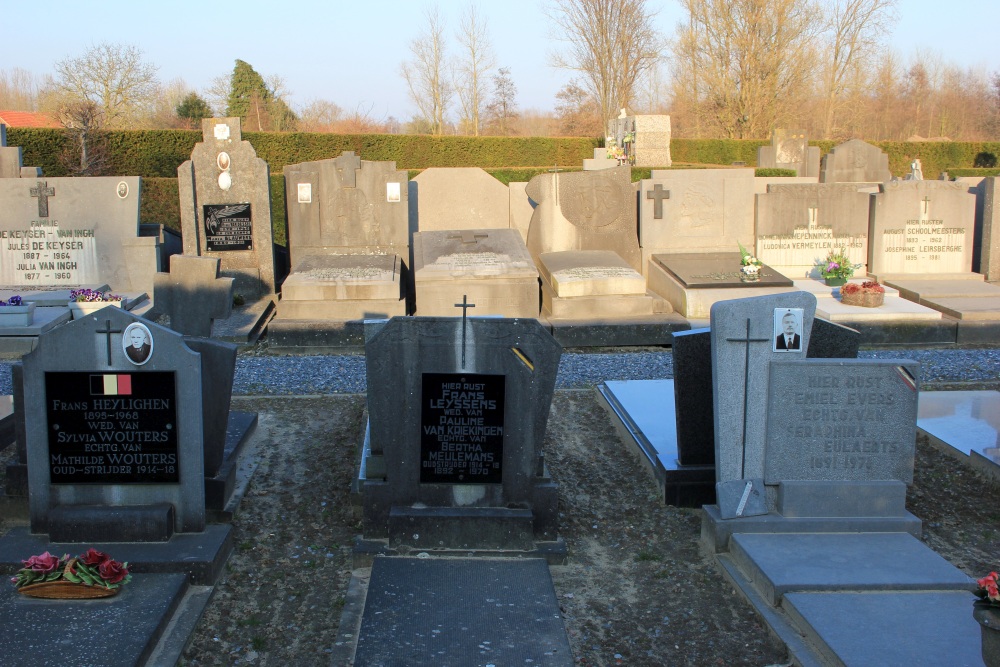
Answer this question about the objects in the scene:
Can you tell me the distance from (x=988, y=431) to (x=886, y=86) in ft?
178

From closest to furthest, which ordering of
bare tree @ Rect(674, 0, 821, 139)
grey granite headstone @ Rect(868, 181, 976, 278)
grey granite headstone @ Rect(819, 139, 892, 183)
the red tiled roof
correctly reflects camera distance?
grey granite headstone @ Rect(868, 181, 976, 278) → grey granite headstone @ Rect(819, 139, 892, 183) → the red tiled roof → bare tree @ Rect(674, 0, 821, 139)

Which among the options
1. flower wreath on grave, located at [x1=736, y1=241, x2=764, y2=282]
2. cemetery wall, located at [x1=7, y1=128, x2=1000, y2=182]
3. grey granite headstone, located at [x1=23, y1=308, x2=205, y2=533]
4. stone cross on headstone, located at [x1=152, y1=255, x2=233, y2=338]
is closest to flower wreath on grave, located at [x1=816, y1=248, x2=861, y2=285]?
flower wreath on grave, located at [x1=736, y1=241, x2=764, y2=282]

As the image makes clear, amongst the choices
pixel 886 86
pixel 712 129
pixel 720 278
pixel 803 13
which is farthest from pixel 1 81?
pixel 720 278

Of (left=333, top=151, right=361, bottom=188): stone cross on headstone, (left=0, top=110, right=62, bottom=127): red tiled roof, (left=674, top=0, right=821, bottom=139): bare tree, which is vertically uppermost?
(left=674, top=0, right=821, bottom=139): bare tree

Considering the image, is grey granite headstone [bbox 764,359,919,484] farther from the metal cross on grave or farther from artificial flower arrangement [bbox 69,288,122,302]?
artificial flower arrangement [bbox 69,288,122,302]

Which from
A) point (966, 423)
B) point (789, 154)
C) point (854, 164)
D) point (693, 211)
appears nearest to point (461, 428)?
point (966, 423)

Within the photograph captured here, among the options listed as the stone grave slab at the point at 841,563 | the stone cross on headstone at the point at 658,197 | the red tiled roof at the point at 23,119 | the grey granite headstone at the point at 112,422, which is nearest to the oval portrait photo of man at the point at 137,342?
the grey granite headstone at the point at 112,422

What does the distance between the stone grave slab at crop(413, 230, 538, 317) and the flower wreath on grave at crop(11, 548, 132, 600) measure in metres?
5.80

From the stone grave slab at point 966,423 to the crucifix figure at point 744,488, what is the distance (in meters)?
2.03

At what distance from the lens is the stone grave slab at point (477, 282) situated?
9.88 meters

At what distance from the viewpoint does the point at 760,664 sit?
12.3 ft

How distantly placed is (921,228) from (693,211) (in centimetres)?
338

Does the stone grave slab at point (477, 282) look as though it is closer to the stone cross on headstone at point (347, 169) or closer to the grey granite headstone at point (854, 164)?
the stone cross on headstone at point (347, 169)

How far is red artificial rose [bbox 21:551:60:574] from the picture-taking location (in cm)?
404
